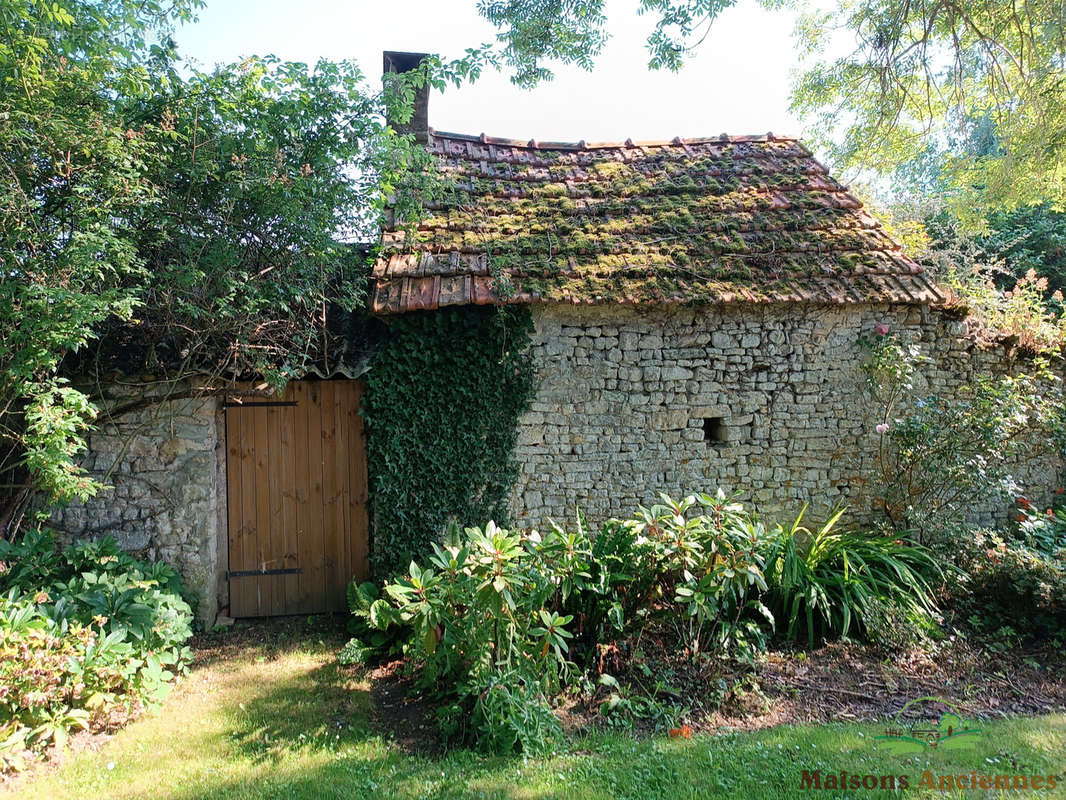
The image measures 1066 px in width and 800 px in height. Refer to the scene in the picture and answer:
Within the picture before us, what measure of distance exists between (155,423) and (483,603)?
3511mm

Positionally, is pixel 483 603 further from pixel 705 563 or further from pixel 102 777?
pixel 102 777

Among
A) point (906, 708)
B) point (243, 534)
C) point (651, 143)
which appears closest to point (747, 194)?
point (651, 143)

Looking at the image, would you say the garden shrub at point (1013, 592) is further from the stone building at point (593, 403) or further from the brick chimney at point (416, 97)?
the brick chimney at point (416, 97)

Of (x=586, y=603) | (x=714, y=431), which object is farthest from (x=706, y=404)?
(x=586, y=603)

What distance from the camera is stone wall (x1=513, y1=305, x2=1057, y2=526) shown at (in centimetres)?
585

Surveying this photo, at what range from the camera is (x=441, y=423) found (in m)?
5.65

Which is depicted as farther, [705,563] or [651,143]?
[651,143]

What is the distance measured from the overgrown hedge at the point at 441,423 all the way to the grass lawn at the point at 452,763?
5.88 ft

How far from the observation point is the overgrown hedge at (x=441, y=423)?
5.55 meters

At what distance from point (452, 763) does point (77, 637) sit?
97.4 inches

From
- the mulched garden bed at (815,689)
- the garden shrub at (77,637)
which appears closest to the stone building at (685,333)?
the mulched garden bed at (815,689)

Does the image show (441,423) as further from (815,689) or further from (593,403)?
(815,689)

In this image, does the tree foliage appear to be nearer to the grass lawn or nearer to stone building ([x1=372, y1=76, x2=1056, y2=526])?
stone building ([x1=372, y1=76, x2=1056, y2=526])

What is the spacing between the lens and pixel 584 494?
588 cm
